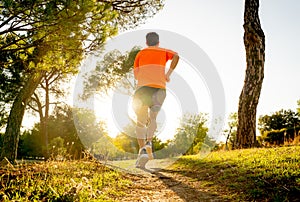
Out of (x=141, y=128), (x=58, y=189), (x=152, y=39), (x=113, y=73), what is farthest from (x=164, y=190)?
(x=113, y=73)

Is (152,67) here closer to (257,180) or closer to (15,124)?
(257,180)

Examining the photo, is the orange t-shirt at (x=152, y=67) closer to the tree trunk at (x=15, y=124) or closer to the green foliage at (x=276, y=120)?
the tree trunk at (x=15, y=124)

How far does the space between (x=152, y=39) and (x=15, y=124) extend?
27.4 ft

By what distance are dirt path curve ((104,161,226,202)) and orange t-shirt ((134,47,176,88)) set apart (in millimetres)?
1781

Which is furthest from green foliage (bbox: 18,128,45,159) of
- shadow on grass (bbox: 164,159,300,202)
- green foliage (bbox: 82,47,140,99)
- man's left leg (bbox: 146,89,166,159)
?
shadow on grass (bbox: 164,159,300,202)

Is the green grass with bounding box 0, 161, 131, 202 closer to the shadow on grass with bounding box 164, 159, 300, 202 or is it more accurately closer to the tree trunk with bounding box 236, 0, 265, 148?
the shadow on grass with bounding box 164, 159, 300, 202

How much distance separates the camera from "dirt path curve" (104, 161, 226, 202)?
3.45 metres

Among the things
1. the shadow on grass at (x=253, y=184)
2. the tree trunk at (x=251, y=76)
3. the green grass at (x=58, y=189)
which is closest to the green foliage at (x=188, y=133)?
the tree trunk at (x=251, y=76)

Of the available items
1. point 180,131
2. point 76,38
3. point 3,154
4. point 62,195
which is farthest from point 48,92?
point 62,195

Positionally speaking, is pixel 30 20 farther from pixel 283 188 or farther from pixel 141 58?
pixel 283 188

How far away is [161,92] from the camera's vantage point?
5.72m

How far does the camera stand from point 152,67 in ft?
18.6

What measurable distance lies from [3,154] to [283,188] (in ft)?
35.1

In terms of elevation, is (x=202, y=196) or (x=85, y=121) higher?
(x=85, y=121)
